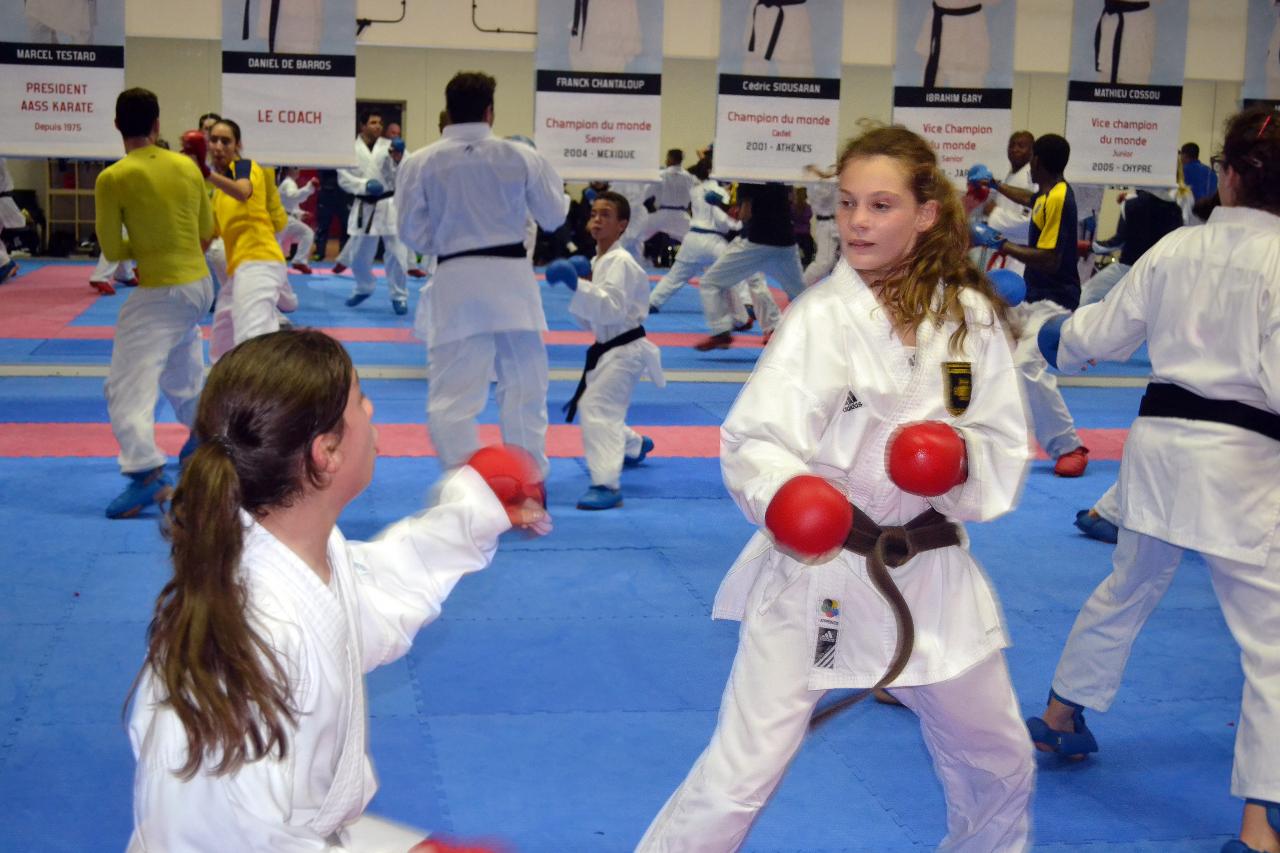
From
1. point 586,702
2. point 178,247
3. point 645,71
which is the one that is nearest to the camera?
point 586,702

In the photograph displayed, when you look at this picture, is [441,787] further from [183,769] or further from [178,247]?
[178,247]

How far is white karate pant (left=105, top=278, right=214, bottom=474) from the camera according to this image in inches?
247

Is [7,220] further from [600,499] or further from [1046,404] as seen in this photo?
[1046,404]

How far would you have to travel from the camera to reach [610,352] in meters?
6.73

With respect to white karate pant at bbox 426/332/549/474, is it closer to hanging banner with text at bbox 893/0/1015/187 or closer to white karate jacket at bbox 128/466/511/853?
white karate jacket at bbox 128/466/511/853

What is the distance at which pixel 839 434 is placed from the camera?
2.67 m

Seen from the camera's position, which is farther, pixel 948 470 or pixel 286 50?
pixel 286 50

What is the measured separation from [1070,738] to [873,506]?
64.5 inches

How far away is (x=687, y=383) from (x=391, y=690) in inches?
256

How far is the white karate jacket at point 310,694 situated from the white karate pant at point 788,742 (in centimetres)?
68

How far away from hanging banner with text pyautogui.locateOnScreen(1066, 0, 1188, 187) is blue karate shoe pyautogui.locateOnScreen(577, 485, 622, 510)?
4.82 m

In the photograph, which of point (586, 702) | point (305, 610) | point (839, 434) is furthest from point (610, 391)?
point (305, 610)

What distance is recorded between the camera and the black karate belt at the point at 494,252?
6.34 m

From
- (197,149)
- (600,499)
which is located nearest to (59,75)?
(197,149)
